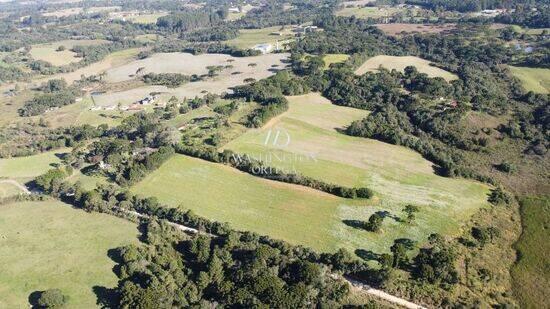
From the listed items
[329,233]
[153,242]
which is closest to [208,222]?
[153,242]

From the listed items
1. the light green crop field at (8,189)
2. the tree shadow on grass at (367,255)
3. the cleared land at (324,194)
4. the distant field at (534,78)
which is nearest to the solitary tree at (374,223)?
the cleared land at (324,194)

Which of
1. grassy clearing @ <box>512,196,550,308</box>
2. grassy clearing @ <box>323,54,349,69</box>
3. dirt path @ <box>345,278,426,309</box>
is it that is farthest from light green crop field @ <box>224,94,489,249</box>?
grassy clearing @ <box>323,54,349,69</box>

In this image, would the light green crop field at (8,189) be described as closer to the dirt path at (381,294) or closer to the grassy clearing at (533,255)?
the dirt path at (381,294)

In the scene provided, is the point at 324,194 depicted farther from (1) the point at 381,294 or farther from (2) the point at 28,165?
(2) the point at 28,165

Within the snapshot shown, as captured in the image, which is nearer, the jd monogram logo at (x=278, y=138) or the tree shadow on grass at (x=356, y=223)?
the tree shadow on grass at (x=356, y=223)

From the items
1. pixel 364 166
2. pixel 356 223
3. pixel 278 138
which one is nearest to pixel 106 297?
pixel 356 223
